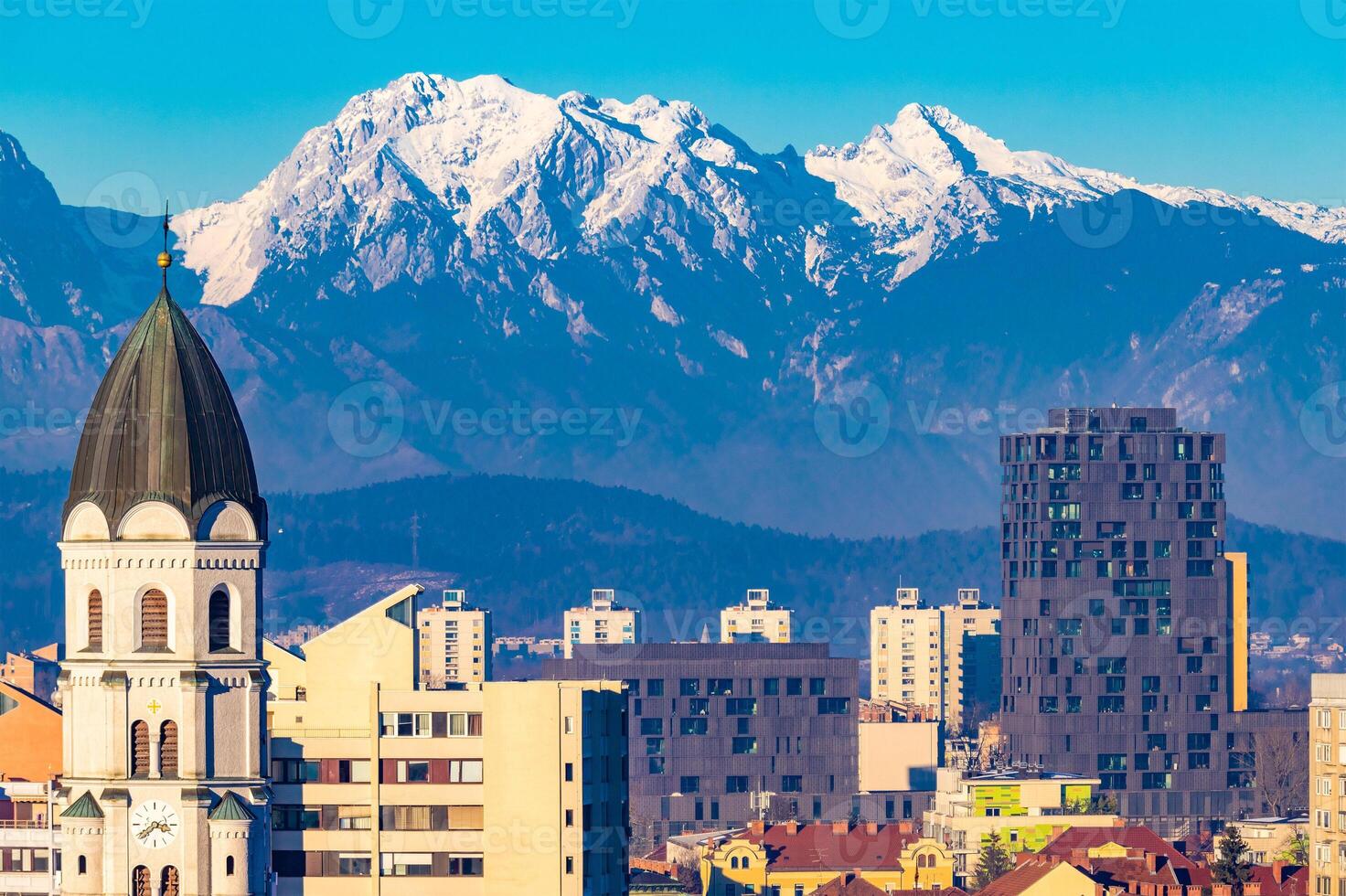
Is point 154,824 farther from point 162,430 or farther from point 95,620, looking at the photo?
point 162,430

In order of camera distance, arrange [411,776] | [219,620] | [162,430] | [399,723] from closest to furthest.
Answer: [219,620]
[162,430]
[411,776]
[399,723]

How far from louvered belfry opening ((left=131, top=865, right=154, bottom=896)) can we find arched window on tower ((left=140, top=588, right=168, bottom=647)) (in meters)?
6.11

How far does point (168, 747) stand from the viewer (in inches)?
4318

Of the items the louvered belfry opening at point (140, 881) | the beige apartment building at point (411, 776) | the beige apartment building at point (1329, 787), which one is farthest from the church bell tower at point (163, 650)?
the beige apartment building at point (1329, 787)

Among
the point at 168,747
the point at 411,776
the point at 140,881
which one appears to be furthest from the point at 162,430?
the point at 411,776

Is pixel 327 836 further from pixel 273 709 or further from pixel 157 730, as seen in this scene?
pixel 157 730

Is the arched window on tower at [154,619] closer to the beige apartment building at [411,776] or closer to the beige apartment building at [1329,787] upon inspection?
the beige apartment building at [411,776]

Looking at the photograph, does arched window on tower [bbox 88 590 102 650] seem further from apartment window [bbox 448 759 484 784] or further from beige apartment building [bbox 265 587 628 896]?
apartment window [bbox 448 759 484 784]

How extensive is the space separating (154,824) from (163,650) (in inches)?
186

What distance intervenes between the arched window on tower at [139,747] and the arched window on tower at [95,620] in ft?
7.89

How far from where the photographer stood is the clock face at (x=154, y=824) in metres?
109

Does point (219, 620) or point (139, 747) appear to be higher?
point (219, 620)

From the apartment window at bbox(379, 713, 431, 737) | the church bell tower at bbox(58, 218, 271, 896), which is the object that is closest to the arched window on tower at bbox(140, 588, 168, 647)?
the church bell tower at bbox(58, 218, 271, 896)

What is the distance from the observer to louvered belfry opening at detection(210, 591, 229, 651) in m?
109
